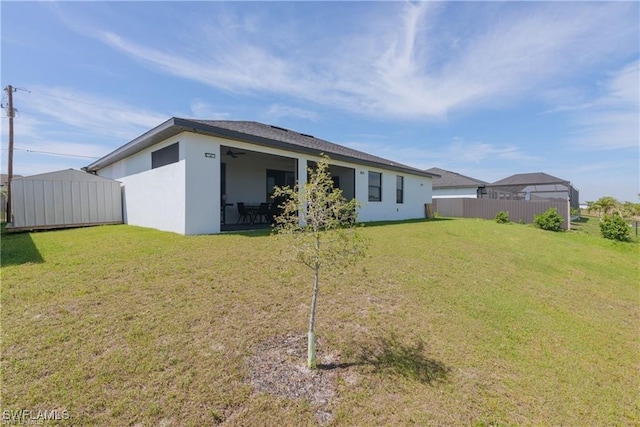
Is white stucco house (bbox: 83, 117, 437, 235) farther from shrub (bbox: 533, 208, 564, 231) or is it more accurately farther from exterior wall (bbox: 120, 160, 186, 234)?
shrub (bbox: 533, 208, 564, 231)

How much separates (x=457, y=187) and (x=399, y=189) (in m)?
12.5

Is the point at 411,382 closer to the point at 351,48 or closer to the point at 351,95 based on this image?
the point at 351,48

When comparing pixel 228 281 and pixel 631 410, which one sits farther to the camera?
pixel 228 281

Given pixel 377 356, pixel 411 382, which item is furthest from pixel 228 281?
pixel 411 382

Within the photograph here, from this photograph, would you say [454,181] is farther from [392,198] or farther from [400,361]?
[400,361]

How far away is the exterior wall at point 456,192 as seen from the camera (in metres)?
25.2

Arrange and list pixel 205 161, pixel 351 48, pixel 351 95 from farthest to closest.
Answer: pixel 351 95 → pixel 351 48 → pixel 205 161

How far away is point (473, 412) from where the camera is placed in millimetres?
2430

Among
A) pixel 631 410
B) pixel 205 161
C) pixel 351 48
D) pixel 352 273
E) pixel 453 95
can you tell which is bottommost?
pixel 631 410

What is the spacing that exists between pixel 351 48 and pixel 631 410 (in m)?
10.3

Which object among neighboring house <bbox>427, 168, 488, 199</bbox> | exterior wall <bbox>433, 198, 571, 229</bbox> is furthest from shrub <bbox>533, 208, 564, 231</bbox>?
neighboring house <bbox>427, 168, 488, 199</bbox>

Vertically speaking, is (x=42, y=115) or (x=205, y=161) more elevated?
(x=42, y=115)

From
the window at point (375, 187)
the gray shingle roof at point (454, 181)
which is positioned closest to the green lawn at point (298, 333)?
the window at point (375, 187)

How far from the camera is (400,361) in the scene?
301 centimetres
